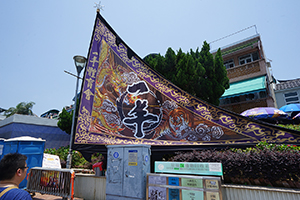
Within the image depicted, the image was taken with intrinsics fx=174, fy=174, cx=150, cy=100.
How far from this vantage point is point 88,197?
6625mm

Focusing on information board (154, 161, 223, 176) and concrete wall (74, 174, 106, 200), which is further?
concrete wall (74, 174, 106, 200)

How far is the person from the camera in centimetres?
175

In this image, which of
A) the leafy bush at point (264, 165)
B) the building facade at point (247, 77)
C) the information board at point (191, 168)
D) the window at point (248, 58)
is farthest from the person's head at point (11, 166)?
the window at point (248, 58)

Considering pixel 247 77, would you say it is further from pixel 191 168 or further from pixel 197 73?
pixel 191 168

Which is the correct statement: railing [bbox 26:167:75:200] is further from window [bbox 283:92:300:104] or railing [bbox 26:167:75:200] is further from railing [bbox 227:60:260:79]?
window [bbox 283:92:300:104]

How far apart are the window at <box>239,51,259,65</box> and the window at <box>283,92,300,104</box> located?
5.56 m

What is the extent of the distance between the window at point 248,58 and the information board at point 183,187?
17.1 metres

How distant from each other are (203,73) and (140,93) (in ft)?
16.6

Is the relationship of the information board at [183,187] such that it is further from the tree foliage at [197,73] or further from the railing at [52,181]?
the tree foliage at [197,73]

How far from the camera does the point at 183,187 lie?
4453mm

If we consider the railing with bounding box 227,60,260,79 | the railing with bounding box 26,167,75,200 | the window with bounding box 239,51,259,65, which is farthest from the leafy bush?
the window with bounding box 239,51,259,65

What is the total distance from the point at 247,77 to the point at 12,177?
1842 centimetres

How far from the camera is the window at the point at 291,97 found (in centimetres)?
1783

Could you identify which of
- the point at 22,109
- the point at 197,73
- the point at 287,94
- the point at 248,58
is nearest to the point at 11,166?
the point at 197,73
